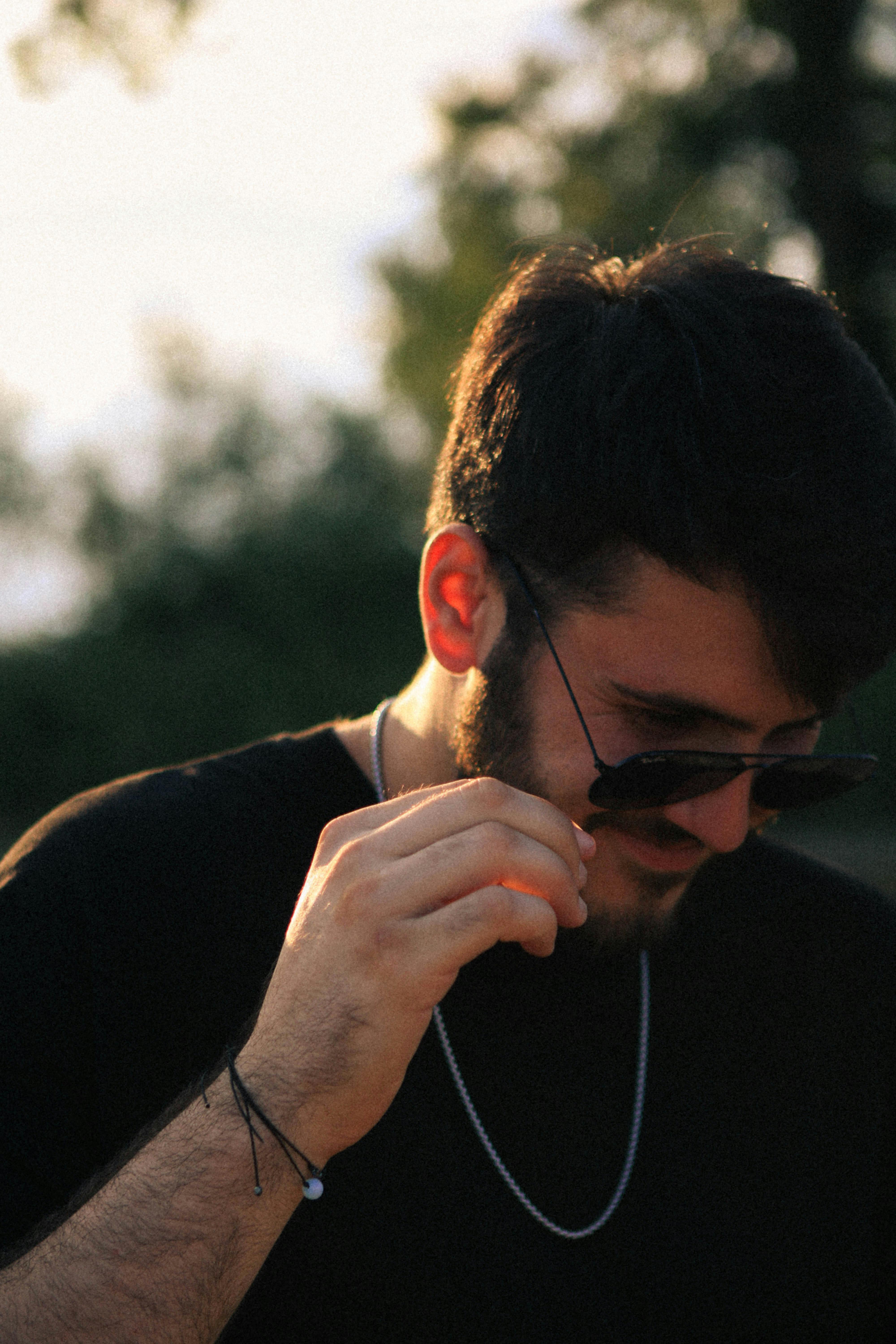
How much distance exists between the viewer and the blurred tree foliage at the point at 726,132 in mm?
13953

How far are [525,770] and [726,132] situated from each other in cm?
1491

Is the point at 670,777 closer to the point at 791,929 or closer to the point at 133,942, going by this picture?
the point at 791,929

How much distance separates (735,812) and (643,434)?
76 cm

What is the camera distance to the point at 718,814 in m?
2.20

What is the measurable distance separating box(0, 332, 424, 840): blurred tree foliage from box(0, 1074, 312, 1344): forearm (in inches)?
407

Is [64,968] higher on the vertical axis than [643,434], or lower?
lower

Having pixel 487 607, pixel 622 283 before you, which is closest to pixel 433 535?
pixel 487 607

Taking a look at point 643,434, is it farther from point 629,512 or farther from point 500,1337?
point 500,1337

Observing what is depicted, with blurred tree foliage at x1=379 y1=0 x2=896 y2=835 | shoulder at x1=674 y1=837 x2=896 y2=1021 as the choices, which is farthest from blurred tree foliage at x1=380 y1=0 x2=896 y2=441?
shoulder at x1=674 y1=837 x2=896 y2=1021

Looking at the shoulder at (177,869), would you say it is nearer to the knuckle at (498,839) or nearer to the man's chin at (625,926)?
the man's chin at (625,926)

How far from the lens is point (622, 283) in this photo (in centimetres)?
240

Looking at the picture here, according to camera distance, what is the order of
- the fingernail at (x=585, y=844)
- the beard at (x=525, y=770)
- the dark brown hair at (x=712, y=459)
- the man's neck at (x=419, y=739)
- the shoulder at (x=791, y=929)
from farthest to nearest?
the shoulder at (x=791, y=929) < the man's neck at (x=419, y=739) < the beard at (x=525, y=770) < the dark brown hair at (x=712, y=459) < the fingernail at (x=585, y=844)

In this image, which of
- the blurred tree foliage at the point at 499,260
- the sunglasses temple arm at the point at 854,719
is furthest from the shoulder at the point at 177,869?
the blurred tree foliage at the point at 499,260

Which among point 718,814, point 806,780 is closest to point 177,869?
point 718,814
